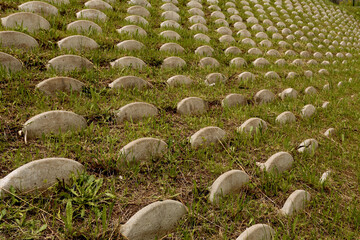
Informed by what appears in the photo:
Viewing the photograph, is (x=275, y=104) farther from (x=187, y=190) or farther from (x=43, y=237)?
(x=43, y=237)

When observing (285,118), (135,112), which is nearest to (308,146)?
(285,118)

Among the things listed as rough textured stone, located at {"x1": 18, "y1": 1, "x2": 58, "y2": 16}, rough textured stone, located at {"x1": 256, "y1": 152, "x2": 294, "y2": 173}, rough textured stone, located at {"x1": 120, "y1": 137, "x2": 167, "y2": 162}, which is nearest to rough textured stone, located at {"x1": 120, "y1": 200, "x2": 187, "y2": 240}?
rough textured stone, located at {"x1": 120, "y1": 137, "x2": 167, "y2": 162}

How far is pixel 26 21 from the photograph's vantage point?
2086 millimetres

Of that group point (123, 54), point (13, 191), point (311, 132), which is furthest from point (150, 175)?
point (311, 132)

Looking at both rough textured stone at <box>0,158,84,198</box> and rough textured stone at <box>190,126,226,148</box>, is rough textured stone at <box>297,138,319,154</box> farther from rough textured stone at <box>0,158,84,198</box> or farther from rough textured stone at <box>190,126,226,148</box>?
rough textured stone at <box>0,158,84,198</box>

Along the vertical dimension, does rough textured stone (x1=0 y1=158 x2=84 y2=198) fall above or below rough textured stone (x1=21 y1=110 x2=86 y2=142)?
below

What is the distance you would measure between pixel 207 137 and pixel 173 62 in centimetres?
99

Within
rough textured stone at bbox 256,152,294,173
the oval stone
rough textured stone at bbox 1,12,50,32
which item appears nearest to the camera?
rough textured stone at bbox 256,152,294,173

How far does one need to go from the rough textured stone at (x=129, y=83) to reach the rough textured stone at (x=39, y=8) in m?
1.09

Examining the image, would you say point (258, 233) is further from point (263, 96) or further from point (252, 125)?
point (263, 96)

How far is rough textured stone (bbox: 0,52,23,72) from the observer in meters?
1.63

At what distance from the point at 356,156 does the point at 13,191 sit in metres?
2.11

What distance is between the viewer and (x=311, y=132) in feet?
6.96

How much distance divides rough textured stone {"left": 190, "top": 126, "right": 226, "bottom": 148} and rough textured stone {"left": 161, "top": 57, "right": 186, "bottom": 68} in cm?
90
